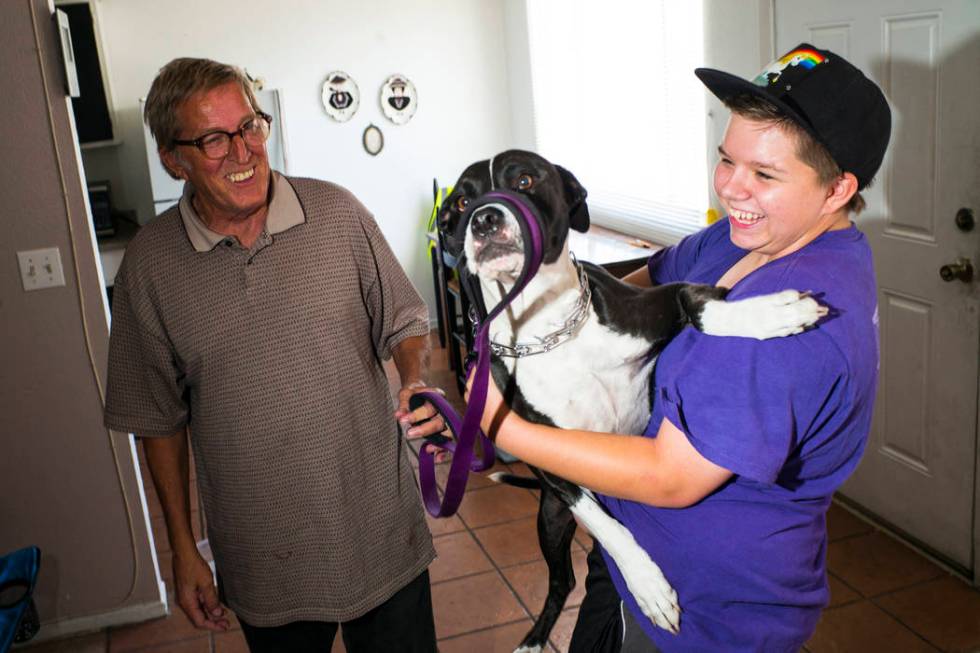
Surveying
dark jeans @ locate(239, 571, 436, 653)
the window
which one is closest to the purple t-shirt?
dark jeans @ locate(239, 571, 436, 653)

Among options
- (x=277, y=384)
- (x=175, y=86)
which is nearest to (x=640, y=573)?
(x=277, y=384)

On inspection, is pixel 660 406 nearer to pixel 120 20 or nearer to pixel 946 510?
pixel 946 510

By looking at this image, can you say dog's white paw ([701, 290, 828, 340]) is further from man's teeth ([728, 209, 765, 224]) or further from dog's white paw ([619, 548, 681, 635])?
dog's white paw ([619, 548, 681, 635])

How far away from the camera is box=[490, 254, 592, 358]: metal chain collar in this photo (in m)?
1.01

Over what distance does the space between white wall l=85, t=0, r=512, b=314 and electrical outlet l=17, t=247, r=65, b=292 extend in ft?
11.6

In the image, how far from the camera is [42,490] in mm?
2820

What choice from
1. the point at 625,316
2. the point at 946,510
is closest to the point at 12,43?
the point at 625,316

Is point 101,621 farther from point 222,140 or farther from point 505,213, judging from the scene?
point 505,213

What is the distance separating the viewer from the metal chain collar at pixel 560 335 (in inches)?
39.9

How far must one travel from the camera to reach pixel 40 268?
2.69 m

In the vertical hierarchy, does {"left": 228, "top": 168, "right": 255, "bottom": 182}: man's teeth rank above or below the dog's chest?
above

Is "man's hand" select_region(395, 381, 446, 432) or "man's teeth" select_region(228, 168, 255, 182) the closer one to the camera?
"man's hand" select_region(395, 381, 446, 432)

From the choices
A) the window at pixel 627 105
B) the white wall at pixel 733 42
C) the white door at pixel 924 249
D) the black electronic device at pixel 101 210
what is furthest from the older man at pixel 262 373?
the black electronic device at pixel 101 210

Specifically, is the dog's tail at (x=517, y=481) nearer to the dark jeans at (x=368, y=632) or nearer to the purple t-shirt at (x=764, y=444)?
the purple t-shirt at (x=764, y=444)
